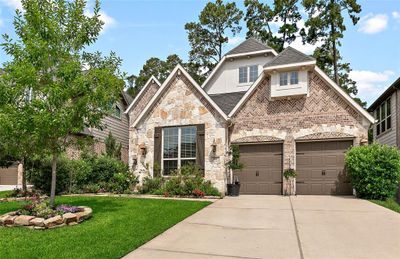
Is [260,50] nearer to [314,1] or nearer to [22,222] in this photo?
[314,1]

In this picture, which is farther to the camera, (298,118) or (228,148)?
(228,148)

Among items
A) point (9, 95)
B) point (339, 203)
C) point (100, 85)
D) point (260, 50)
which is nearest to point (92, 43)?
point (100, 85)

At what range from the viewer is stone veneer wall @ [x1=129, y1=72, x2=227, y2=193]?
12898 mm

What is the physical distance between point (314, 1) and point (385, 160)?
19.8 m

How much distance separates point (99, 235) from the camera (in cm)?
609

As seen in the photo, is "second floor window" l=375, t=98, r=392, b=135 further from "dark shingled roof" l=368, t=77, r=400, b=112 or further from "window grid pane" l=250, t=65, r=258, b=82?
"window grid pane" l=250, t=65, r=258, b=82

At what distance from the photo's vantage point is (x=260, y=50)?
18.0m

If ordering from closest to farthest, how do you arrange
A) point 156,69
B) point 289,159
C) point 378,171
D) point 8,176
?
point 378,171, point 289,159, point 8,176, point 156,69

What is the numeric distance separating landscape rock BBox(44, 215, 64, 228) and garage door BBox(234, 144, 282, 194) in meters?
8.30

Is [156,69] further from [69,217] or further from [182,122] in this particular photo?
[69,217]

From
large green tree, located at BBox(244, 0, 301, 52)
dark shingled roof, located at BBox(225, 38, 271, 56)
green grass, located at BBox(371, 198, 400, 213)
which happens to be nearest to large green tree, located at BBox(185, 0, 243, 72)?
large green tree, located at BBox(244, 0, 301, 52)

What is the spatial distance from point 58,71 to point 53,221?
363 cm

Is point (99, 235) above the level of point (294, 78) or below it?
below

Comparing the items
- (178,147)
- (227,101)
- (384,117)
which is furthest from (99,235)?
(384,117)
